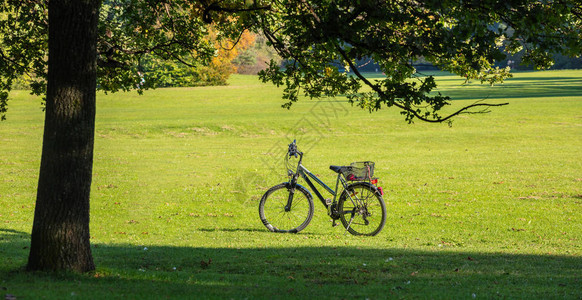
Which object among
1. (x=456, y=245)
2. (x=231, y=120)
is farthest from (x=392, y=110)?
(x=456, y=245)

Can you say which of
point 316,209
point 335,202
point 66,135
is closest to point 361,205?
point 335,202

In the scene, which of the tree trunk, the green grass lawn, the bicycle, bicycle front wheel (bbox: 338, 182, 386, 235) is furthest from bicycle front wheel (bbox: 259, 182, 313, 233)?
the tree trunk

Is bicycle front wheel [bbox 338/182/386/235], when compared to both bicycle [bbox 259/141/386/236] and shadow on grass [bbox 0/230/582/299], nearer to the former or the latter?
bicycle [bbox 259/141/386/236]

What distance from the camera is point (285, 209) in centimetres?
1094

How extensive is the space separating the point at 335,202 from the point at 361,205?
488 mm

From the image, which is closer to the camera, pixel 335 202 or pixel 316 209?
pixel 335 202

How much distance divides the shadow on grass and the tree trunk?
0.38 metres

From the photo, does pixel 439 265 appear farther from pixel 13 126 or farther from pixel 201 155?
pixel 13 126

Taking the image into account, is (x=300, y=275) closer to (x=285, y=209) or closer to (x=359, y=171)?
(x=359, y=171)

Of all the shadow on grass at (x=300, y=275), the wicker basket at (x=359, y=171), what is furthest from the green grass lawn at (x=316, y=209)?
the wicker basket at (x=359, y=171)

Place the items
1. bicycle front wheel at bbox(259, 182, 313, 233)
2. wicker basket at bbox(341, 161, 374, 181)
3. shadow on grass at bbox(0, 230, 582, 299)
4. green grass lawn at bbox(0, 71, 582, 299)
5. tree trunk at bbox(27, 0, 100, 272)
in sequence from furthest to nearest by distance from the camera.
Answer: bicycle front wheel at bbox(259, 182, 313, 233) < wicker basket at bbox(341, 161, 374, 181) < green grass lawn at bbox(0, 71, 582, 299) < tree trunk at bbox(27, 0, 100, 272) < shadow on grass at bbox(0, 230, 582, 299)

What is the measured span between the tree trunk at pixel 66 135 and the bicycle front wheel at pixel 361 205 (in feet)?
17.0

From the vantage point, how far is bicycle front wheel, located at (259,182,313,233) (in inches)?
429

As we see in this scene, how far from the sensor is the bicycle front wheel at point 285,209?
10.9m
